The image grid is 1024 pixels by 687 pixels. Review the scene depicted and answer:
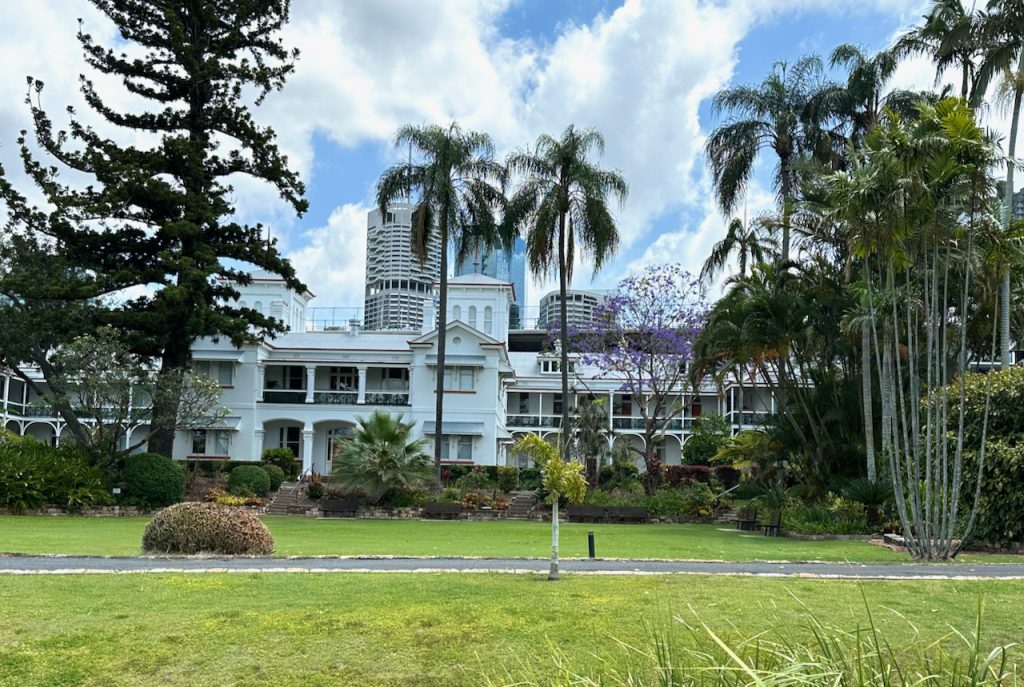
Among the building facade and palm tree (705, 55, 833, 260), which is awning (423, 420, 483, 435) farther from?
palm tree (705, 55, 833, 260)

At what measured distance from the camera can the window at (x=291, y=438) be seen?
4734 centimetres

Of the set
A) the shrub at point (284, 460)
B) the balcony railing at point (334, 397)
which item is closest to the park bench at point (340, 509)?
the shrub at point (284, 460)

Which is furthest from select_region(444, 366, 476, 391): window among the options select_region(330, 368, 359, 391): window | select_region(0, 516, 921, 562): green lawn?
select_region(0, 516, 921, 562): green lawn

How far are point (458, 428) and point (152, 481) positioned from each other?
16545mm

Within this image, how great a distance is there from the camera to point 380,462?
30578 millimetres

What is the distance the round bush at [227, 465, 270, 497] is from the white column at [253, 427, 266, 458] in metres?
8.90

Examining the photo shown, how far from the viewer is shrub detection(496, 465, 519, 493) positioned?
118ft

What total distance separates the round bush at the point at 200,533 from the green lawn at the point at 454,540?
2.53ft

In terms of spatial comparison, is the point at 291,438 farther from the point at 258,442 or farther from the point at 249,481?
the point at 249,481

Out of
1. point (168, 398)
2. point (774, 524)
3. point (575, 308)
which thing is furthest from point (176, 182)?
point (575, 308)

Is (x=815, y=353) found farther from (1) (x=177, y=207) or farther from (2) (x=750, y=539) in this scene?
(1) (x=177, y=207)

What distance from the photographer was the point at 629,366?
3828cm

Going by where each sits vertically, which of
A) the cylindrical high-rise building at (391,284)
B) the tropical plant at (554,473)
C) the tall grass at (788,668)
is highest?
the cylindrical high-rise building at (391,284)

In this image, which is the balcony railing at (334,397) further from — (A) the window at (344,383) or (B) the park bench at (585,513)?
(B) the park bench at (585,513)
